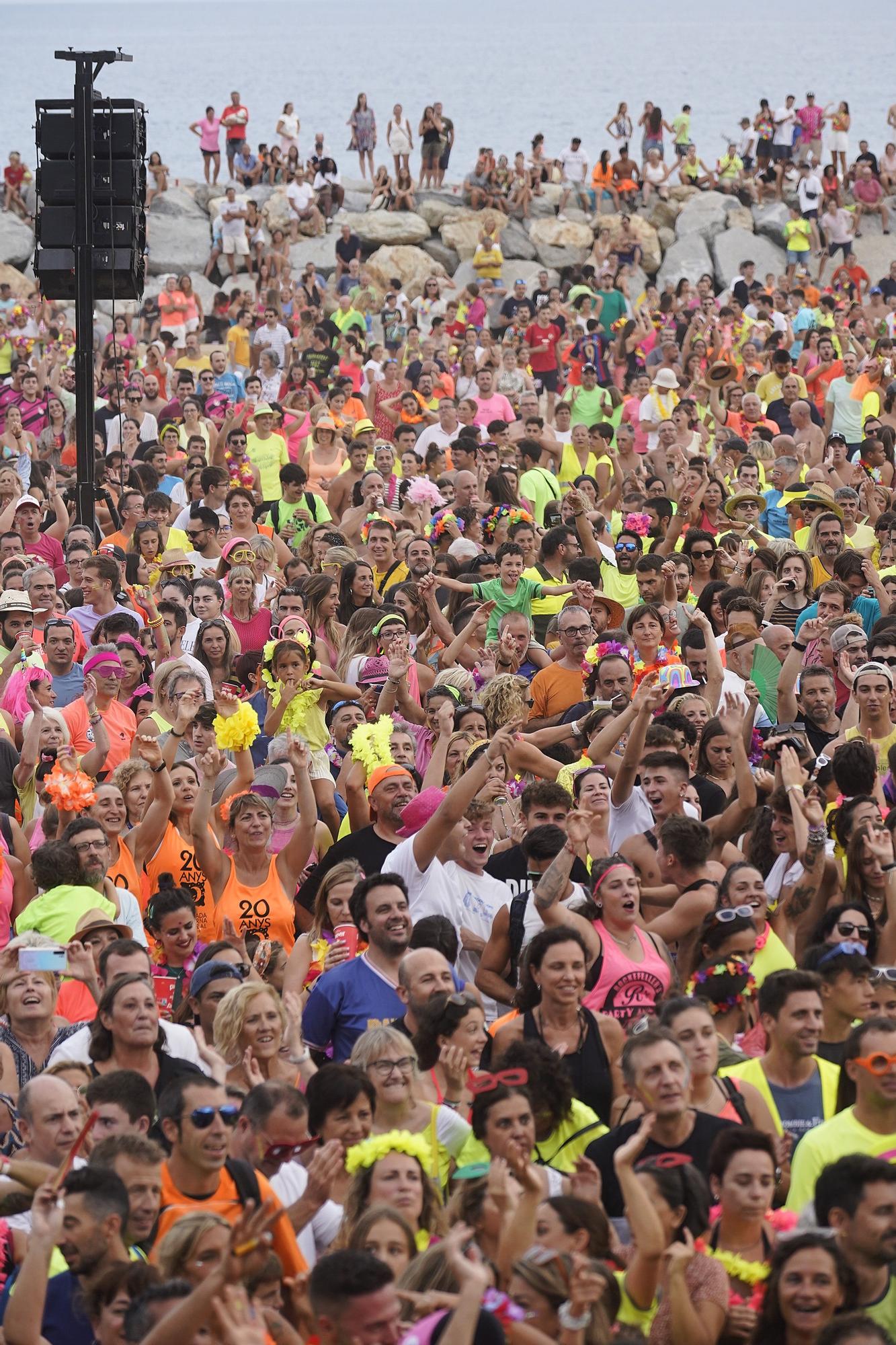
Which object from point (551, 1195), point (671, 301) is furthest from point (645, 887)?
point (671, 301)

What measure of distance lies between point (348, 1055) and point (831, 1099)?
5.01 ft

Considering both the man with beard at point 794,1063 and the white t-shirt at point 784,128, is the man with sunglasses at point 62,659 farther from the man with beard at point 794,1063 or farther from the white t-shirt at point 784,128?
the white t-shirt at point 784,128

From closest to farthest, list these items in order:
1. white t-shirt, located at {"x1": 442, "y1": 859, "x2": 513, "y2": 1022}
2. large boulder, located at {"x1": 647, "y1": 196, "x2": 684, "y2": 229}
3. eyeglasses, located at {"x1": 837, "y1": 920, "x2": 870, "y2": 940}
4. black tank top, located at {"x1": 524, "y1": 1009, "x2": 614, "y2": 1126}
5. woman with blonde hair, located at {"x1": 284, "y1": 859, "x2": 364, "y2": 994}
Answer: black tank top, located at {"x1": 524, "y1": 1009, "x2": 614, "y2": 1126}, eyeglasses, located at {"x1": 837, "y1": 920, "x2": 870, "y2": 940}, woman with blonde hair, located at {"x1": 284, "y1": 859, "x2": 364, "y2": 994}, white t-shirt, located at {"x1": 442, "y1": 859, "x2": 513, "y2": 1022}, large boulder, located at {"x1": 647, "y1": 196, "x2": 684, "y2": 229}

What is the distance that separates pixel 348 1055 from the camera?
6.12 meters

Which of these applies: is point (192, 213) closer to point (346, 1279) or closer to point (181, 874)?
point (181, 874)

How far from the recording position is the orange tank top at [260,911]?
7.24 meters

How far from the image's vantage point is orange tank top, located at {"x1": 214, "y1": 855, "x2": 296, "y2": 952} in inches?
285

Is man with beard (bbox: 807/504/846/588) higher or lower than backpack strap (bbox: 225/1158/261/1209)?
higher

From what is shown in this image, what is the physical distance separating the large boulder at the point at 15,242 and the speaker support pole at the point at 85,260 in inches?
547

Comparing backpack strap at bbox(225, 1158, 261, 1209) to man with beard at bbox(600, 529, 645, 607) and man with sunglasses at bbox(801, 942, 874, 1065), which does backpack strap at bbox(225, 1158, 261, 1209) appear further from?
man with beard at bbox(600, 529, 645, 607)

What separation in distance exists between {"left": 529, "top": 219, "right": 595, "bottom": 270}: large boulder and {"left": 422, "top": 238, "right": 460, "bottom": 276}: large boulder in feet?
3.64

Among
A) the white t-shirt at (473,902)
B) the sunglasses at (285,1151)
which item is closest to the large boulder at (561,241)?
the white t-shirt at (473,902)

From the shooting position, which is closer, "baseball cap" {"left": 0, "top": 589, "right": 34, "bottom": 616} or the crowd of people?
the crowd of people

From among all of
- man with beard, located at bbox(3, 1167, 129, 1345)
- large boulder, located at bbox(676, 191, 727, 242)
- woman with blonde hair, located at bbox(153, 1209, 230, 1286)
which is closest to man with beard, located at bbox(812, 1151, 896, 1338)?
woman with blonde hair, located at bbox(153, 1209, 230, 1286)
